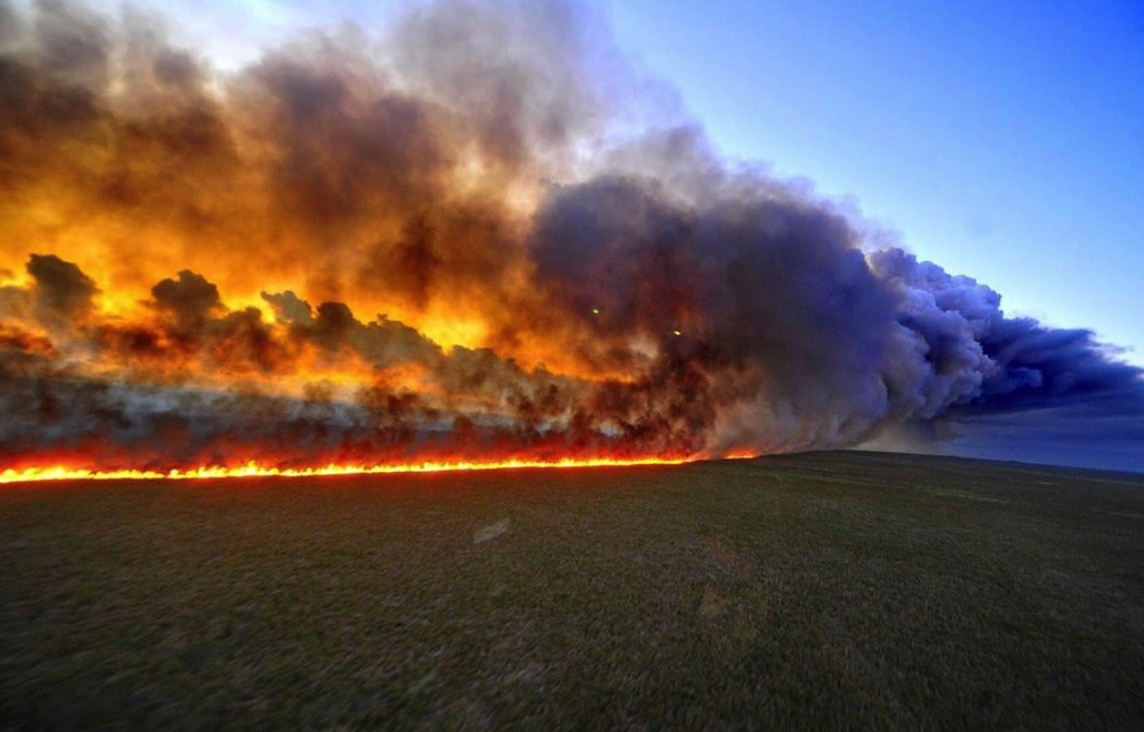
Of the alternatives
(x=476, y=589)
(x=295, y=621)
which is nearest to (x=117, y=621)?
(x=295, y=621)

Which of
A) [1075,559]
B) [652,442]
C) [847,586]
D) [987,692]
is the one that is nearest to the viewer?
[987,692]

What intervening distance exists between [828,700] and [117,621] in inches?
301

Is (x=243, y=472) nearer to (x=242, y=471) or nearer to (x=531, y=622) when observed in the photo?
(x=242, y=471)

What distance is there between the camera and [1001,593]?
23.7 ft

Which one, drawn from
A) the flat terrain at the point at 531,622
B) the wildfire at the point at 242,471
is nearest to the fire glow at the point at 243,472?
the wildfire at the point at 242,471

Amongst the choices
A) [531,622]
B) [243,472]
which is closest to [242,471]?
[243,472]

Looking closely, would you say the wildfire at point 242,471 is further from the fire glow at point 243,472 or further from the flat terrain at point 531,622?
the flat terrain at point 531,622

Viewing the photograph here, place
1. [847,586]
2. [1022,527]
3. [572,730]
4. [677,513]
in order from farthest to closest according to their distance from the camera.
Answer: [1022,527] → [677,513] → [847,586] → [572,730]

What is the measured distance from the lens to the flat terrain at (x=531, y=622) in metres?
3.71

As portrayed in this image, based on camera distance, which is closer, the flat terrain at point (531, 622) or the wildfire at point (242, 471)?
the flat terrain at point (531, 622)

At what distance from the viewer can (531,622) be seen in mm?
5234

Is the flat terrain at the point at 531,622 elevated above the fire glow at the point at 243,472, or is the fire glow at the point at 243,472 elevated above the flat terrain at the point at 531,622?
the fire glow at the point at 243,472

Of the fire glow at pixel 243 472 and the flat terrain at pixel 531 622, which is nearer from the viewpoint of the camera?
the flat terrain at pixel 531 622

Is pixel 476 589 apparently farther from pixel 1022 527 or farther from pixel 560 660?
pixel 1022 527
